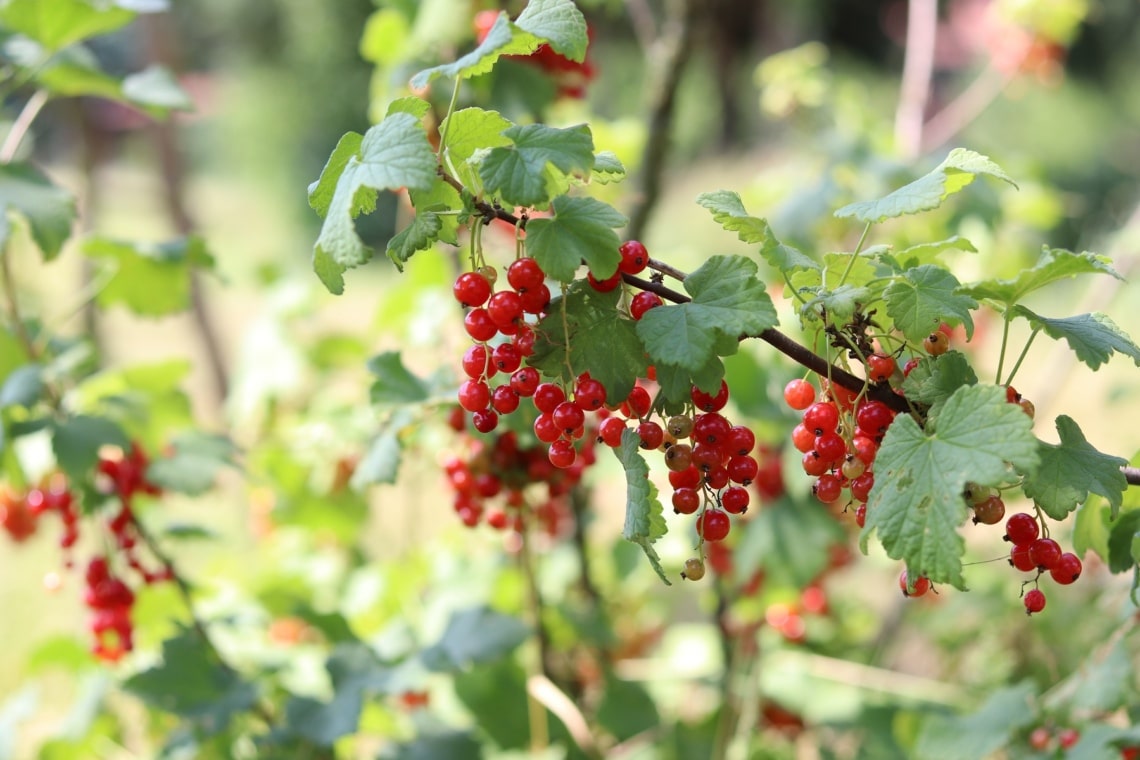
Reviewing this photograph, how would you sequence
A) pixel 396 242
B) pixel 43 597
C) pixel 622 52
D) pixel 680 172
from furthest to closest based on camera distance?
pixel 622 52, pixel 680 172, pixel 43 597, pixel 396 242

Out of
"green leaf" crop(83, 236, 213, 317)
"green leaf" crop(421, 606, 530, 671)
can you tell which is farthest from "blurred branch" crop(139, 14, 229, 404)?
"green leaf" crop(421, 606, 530, 671)

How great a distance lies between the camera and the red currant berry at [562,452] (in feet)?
2.74

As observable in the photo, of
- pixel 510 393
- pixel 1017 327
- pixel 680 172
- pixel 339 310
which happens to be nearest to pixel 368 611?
pixel 510 393

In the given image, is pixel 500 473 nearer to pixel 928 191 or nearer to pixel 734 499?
pixel 734 499

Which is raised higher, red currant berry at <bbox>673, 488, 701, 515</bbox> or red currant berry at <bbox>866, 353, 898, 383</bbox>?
red currant berry at <bbox>866, 353, 898, 383</bbox>

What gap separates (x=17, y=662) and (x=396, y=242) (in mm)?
2940

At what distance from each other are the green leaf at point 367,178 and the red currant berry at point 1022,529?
1.78 ft

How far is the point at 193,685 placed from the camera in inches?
62.2

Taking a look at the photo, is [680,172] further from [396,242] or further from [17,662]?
[396,242]

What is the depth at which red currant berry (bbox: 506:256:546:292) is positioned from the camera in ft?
Result: 2.59

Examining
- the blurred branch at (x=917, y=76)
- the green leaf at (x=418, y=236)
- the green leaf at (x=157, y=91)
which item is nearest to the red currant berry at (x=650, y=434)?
the green leaf at (x=418, y=236)

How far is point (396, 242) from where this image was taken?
2.61 ft

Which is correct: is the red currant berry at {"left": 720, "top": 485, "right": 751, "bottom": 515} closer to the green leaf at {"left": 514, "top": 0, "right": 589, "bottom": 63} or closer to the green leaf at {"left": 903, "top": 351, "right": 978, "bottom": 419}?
the green leaf at {"left": 903, "top": 351, "right": 978, "bottom": 419}

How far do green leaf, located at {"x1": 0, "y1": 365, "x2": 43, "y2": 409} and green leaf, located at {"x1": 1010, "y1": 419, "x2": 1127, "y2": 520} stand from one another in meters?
1.25
